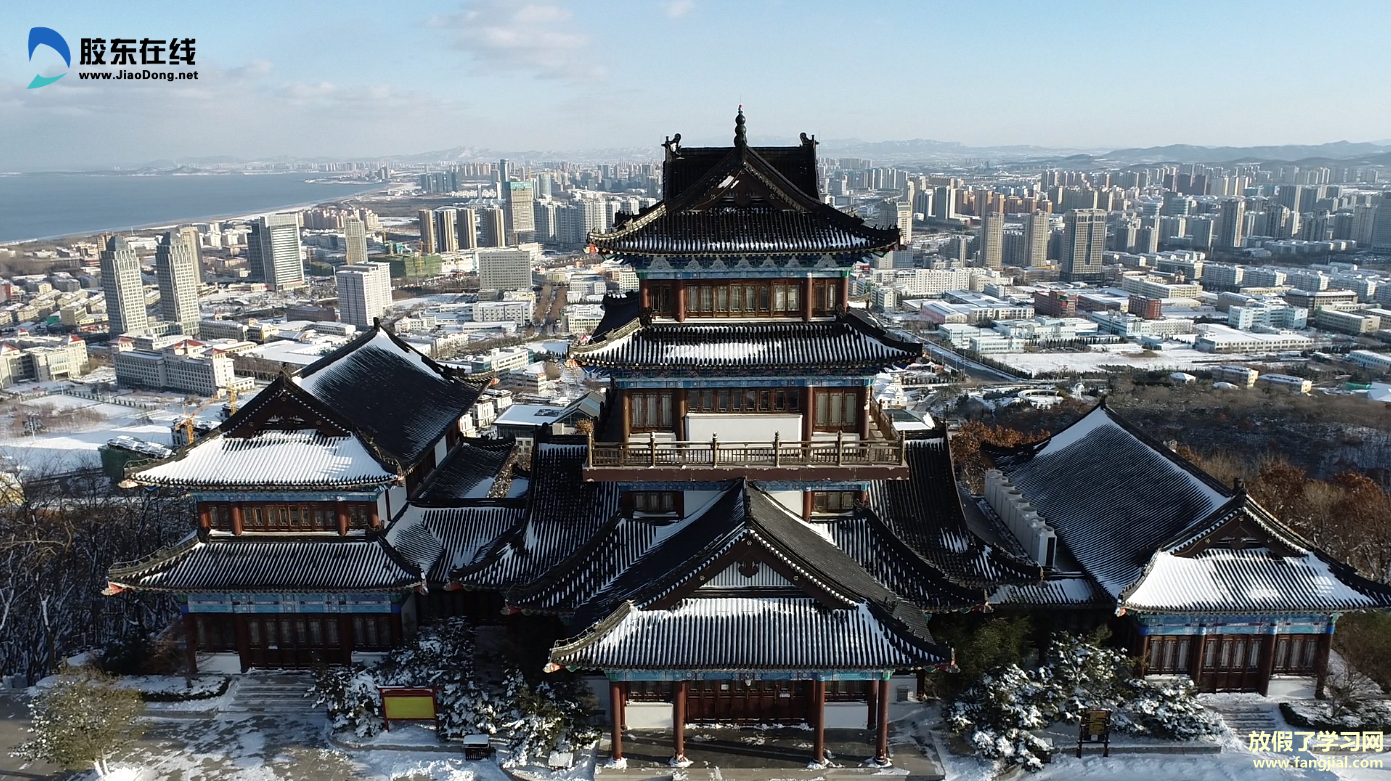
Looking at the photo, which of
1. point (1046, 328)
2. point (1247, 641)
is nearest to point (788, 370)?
point (1247, 641)

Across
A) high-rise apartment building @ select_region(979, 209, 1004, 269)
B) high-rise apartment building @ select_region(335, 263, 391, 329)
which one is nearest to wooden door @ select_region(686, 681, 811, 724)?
high-rise apartment building @ select_region(335, 263, 391, 329)

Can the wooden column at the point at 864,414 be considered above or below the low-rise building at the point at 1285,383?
above

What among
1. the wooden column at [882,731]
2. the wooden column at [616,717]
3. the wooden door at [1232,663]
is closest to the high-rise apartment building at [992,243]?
the wooden door at [1232,663]

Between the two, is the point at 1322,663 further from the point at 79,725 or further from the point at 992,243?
the point at 992,243

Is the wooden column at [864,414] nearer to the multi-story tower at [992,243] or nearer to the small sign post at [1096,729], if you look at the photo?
the small sign post at [1096,729]

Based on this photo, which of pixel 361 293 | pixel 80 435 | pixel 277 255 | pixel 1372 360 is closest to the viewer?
pixel 80 435

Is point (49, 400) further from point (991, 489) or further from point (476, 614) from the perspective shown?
point (991, 489)

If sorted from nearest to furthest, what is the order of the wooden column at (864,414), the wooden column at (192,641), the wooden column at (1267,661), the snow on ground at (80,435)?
the wooden column at (864,414) < the wooden column at (1267,661) < the wooden column at (192,641) < the snow on ground at (80,435)

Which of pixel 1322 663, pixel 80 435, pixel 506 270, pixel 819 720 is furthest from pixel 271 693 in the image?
pixel 506 270
